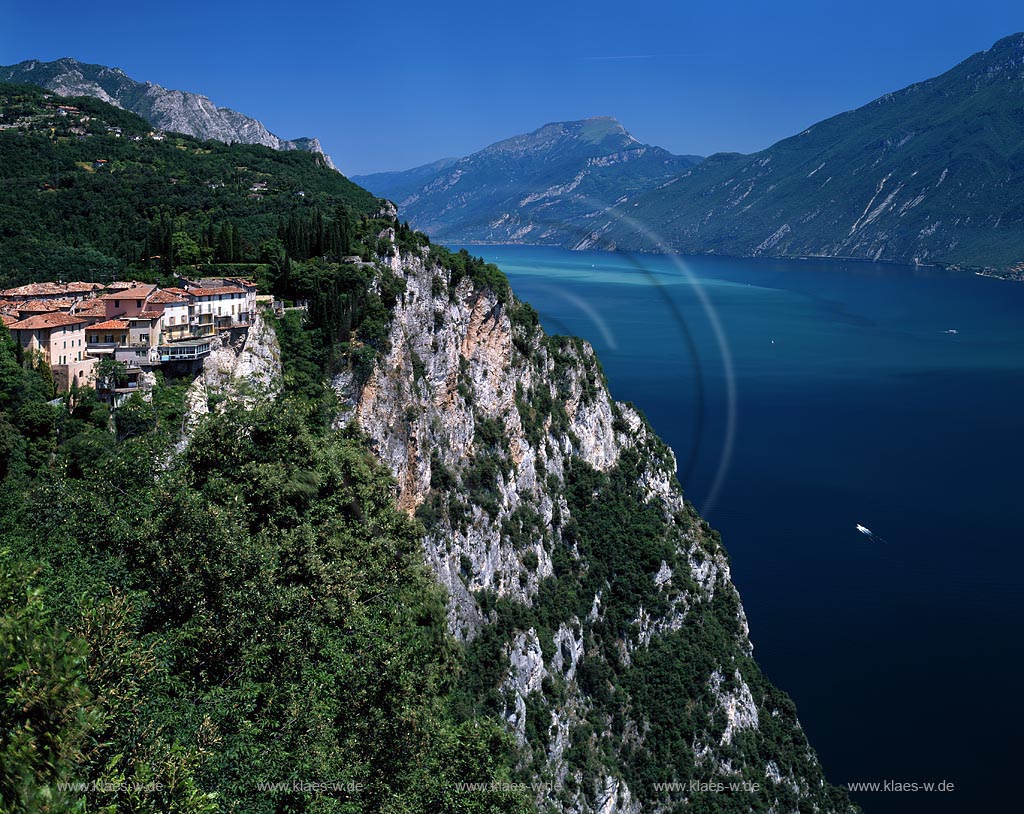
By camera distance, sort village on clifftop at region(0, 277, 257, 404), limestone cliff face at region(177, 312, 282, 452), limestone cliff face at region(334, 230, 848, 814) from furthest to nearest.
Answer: limestone cliff face at region(334, 230, 848, 814) → limestone cliff face at region(177, 312, 282, 452) → village on clifftop at region(0, 277, 257, 404)

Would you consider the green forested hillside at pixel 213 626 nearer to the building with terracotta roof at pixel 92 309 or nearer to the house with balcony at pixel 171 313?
the house with balcony at pixel 171 313

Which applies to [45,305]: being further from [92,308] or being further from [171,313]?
[171,313]

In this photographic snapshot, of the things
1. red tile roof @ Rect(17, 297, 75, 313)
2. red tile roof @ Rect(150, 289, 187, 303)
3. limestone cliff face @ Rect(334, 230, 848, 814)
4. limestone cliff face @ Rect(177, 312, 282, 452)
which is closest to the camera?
limestone cliff face @ Rect(177, 312, 282, 452)

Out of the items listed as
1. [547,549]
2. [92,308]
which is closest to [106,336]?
[92,308]

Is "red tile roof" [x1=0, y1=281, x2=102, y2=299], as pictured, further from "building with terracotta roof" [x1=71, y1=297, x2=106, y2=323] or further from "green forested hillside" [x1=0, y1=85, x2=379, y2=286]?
"green forested hillside" [x1=0, y1=85, x2=379, y2=286]

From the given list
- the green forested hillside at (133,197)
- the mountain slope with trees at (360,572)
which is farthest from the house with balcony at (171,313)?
the green forested hillside at (133,197)

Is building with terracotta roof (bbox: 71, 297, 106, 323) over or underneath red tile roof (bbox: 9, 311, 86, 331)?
over
